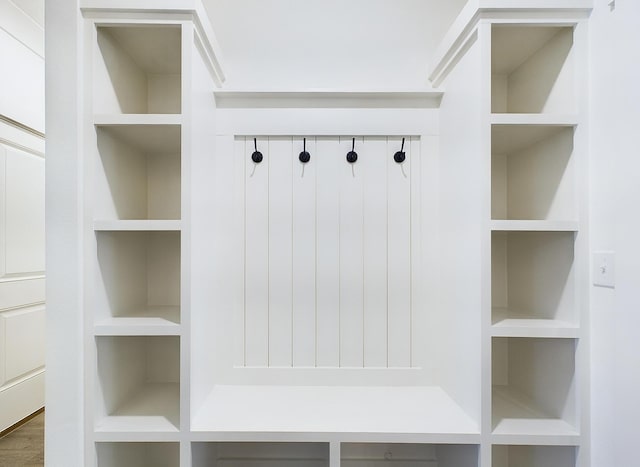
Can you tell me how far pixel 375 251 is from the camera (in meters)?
1.79

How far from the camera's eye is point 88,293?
1.33 meters

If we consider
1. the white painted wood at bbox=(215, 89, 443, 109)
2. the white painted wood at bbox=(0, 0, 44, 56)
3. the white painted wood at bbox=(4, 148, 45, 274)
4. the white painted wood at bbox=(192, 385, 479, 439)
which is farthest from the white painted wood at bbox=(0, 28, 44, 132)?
the white painted wood at bbox=(192, 385, 479, 439)

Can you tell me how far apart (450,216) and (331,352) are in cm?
79

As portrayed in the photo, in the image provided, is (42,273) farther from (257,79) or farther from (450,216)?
(450,216)

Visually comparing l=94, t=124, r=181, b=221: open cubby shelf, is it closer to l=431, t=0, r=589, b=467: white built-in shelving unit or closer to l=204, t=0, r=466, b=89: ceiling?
l=204, t=0, r=466, b=89: ceiling

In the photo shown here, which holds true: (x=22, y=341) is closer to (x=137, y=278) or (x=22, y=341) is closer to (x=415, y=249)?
(x=137, y=278)

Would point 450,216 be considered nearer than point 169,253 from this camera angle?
Yes

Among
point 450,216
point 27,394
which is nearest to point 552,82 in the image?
point 450,216

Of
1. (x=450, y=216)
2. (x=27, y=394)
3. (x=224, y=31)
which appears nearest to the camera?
(x=450, y=216)

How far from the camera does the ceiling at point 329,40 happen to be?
1.86m

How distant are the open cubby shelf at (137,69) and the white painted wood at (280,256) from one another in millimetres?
522

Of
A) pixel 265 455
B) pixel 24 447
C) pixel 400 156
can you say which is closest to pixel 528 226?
pixel 400 156

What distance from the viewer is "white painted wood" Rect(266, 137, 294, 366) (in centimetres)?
179

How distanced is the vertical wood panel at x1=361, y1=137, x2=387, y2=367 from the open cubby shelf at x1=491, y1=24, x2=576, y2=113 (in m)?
0.56
